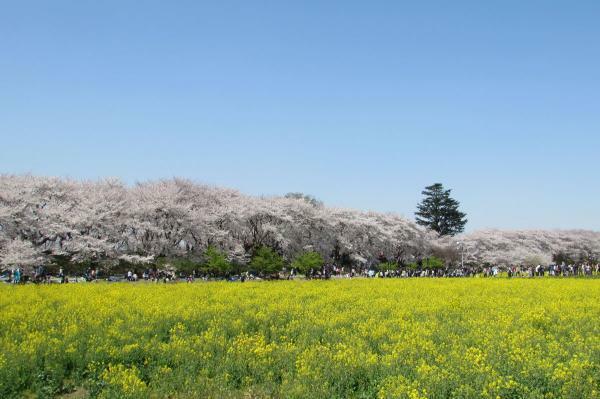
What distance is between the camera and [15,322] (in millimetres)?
16016

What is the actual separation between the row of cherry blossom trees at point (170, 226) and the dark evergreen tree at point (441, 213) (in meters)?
13.5

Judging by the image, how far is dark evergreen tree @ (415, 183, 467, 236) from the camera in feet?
327

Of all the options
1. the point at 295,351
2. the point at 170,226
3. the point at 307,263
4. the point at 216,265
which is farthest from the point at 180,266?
the point at 295,351

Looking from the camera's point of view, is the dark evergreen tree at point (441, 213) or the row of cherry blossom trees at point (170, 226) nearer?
the row of cherry blossom trees at point (170, 226)

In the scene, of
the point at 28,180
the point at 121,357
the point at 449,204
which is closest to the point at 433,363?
the point at 121,357

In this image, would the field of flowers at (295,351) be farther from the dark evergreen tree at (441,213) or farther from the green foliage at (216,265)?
the dark evergreen tree at (441,213)

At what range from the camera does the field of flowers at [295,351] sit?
955 centimetres

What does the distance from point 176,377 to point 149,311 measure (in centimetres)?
799

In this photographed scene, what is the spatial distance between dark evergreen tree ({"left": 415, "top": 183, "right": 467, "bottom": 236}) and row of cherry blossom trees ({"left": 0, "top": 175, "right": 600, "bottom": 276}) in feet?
44.4

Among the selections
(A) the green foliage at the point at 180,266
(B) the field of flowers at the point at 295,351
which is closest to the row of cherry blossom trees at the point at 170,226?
(A) the green foliage at the point at 180,266

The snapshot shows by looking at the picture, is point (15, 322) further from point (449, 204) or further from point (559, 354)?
point (449, 204)

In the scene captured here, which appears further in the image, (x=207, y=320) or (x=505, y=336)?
(x=207, y=320)

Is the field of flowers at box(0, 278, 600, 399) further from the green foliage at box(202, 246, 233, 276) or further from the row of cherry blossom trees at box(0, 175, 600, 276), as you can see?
the row of cherry blossom trees at box(0, 175, 600, 276)

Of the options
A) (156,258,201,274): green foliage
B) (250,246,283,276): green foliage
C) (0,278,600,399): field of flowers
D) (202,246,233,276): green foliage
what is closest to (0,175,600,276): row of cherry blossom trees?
(156,258,201,274): green foliage
